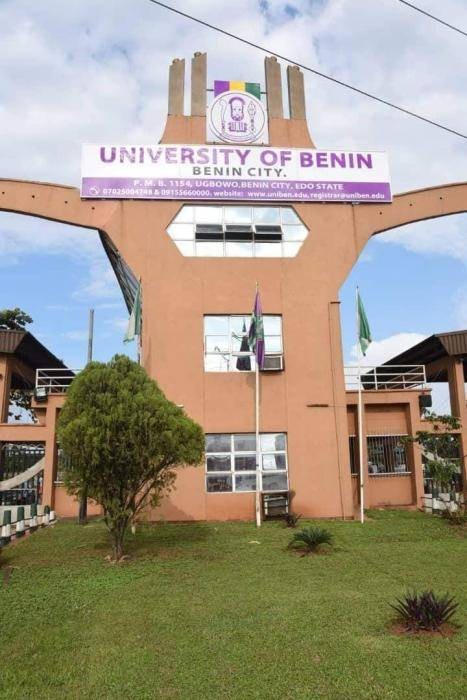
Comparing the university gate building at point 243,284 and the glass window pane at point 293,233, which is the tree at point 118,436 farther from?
the glass window pane at point 293,233

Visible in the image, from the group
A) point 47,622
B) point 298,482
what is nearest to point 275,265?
point 298,482

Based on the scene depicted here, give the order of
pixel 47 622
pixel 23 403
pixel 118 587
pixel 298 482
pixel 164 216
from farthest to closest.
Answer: pixel 23 403 → pixel 164 216 → pixel 298 482 → pixel 118 587 → pixel 47 622

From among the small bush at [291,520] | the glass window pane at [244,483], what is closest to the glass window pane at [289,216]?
the glass window pane at [244,483]

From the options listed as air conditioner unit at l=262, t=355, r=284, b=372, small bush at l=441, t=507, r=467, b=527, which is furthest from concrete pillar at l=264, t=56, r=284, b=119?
small bush at l=441, t=507, r=467, b=527

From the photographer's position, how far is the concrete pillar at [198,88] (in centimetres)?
1823

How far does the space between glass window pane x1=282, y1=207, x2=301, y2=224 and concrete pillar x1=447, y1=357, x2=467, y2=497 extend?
7.76m

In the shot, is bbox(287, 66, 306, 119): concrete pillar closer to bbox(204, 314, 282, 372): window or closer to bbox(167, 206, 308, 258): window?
bbox(167, 206, 308, 258): window

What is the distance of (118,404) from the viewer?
10359mm

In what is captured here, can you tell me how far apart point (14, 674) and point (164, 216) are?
45.6ft

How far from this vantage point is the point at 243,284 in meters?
17.1

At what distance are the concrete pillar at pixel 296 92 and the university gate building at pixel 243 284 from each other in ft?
0.15

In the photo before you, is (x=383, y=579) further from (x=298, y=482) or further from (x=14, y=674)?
(x=298, y=482)

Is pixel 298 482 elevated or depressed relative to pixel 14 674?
elevated

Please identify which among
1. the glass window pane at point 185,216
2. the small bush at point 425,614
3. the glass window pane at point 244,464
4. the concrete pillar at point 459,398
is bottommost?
the small bush at point 425,614
